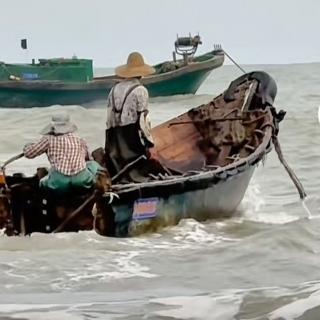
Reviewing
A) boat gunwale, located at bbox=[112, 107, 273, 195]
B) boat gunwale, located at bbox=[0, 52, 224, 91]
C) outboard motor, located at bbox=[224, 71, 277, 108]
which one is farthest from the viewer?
boat gunwale, located at bbox=[0, 52, 224, 91]

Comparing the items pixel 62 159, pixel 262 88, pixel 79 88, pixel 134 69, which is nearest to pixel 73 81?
pixel 79 88

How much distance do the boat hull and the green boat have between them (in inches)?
730

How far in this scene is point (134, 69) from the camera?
9.27 meters

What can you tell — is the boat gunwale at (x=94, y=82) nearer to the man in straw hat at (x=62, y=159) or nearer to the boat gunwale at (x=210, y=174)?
the boat gunwale at (x=210, y=174)

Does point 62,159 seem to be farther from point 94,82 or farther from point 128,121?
point 94,82

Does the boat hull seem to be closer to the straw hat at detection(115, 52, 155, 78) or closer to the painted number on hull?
the painted number on hull

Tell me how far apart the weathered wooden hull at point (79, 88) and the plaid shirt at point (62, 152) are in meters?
20.1

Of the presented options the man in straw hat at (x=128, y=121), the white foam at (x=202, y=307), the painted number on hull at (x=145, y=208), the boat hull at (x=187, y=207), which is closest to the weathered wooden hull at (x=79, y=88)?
the boat hull at (x=187, y=207)

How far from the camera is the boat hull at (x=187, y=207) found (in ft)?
28.8

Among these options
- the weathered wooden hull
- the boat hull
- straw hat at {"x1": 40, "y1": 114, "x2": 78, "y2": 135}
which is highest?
straw hat at {"x1": 40, "y1": 114, "x2": 78, "y2": 135}

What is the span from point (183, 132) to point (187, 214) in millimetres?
2332

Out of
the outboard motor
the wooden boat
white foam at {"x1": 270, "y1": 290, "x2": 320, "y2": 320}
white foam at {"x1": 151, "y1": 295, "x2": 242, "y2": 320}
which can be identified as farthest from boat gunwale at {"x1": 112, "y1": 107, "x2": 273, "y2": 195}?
white foam at {"x1": 270, "y1": 290, "x2": 320, "y2": 320}

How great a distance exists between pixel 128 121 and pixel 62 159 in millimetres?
867

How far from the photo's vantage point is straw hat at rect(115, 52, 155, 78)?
9.23 m
